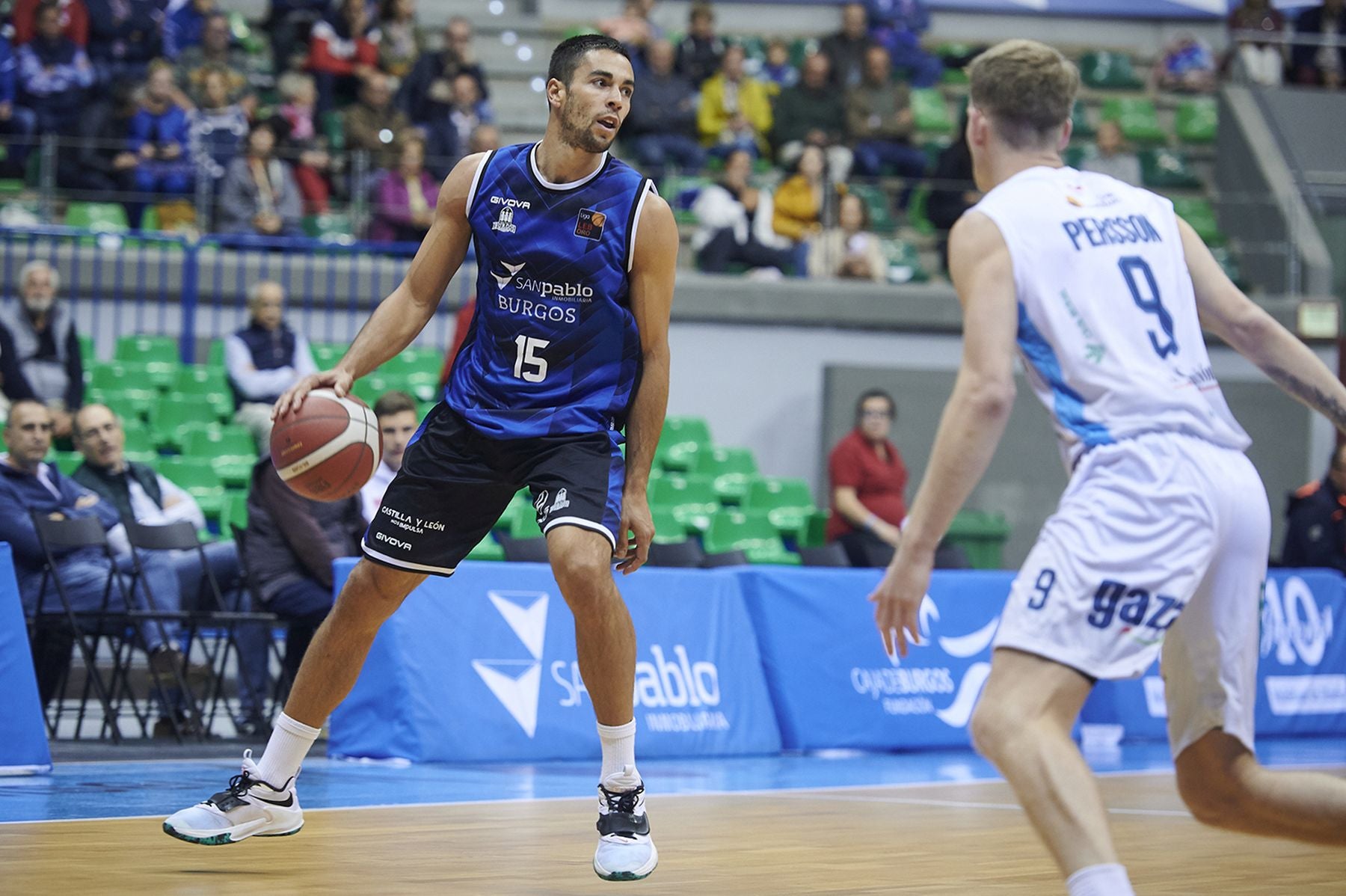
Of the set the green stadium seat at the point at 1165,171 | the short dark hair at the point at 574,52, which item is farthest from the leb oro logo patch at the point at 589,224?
the green stadium seat at the point at 1165,171

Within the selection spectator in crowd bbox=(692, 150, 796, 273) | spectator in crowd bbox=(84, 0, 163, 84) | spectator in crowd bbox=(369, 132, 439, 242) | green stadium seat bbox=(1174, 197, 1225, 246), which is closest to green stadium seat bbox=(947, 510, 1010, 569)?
spectator in crowd bbox=(692, 150, 796, 273)

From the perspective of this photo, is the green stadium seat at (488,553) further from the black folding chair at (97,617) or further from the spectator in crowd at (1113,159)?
the spectator in crowd at (1113,159)

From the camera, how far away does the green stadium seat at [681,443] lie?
1400cm

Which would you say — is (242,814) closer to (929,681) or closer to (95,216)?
(929,681)

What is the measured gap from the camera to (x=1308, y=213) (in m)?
17.8

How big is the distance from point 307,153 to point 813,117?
505 centimetres

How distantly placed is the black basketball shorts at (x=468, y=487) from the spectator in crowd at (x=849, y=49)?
13.1 metres

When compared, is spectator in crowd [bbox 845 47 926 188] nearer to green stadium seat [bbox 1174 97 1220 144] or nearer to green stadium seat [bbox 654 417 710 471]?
green stadium seat [bbox 1174 97 1220 144]

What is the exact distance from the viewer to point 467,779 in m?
7.91

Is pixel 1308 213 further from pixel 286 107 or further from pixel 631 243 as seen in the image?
pixel 631 243

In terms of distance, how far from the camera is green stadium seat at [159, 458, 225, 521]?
11578mm

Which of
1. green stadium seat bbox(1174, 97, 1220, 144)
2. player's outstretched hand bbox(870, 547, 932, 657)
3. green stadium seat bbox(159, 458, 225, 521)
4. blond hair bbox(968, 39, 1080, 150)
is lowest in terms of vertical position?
green stadium seat bbox(159, 458, 225, 521)

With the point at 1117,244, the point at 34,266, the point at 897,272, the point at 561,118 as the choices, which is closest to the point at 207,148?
the point at 34,266

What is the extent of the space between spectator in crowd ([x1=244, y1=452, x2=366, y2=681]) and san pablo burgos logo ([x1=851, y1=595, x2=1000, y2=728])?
9.87 ft
